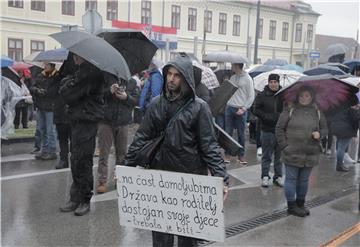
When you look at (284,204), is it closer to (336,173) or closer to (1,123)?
(336,173)

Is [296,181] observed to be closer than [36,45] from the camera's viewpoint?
Yes

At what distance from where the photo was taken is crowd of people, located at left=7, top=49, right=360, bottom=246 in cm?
372

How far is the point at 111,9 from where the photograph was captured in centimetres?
3866

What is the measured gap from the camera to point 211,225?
11.3 feet

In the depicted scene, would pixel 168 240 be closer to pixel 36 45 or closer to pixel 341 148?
pixel 341 148

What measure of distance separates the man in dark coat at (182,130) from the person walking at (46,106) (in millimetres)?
4813

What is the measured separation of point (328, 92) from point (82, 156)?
3057 mm

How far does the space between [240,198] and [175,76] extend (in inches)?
135

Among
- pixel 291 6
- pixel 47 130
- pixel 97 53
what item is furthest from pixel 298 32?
pixel 97 53

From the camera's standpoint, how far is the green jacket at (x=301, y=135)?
19.2ft

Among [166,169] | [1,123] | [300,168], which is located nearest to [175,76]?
[166,169]

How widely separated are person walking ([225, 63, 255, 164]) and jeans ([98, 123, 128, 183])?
8.60ft

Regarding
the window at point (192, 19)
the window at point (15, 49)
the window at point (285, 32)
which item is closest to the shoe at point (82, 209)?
the window at point (15, 49)

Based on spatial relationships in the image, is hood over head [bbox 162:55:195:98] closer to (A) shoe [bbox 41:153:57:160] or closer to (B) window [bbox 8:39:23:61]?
(A) shoe [bbox 41:153:57:160]
